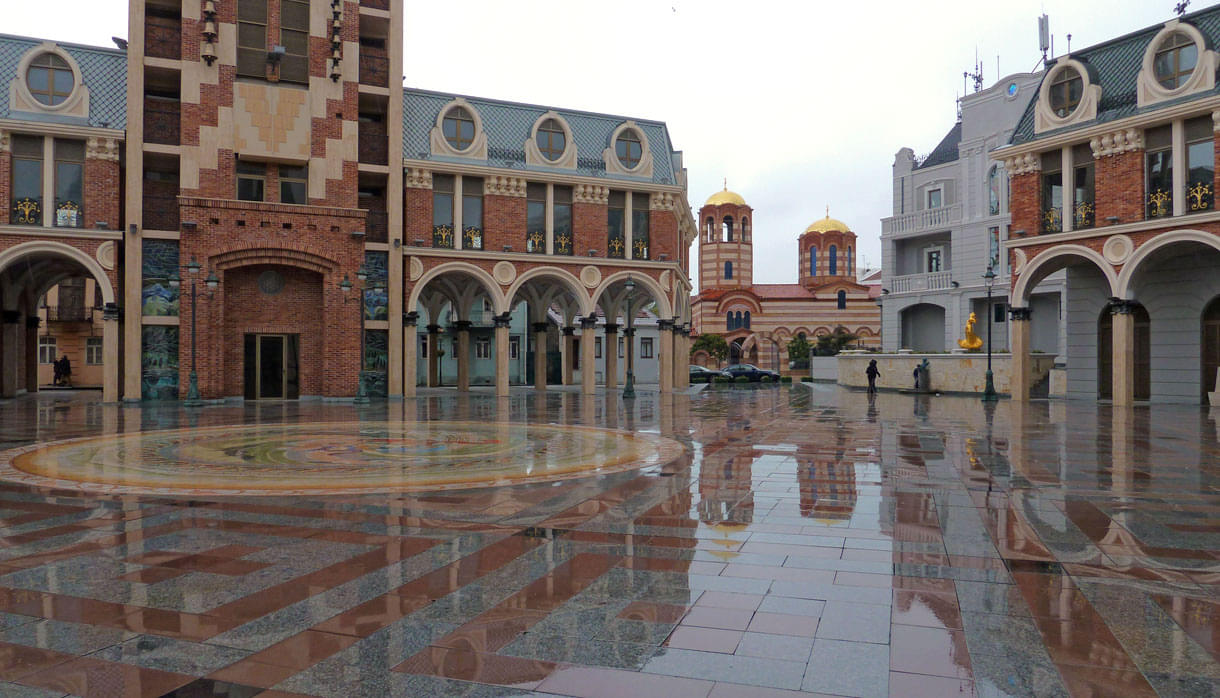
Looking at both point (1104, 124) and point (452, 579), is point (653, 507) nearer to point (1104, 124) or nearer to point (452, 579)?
point (452, 579)

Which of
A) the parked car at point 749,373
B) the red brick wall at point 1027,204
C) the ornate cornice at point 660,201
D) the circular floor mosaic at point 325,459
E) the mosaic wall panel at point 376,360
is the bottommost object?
the circular floor mosaic at point 325,459

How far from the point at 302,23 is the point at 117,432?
58.2 ft

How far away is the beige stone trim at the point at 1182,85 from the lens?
71.9 feet

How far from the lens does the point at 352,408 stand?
22.9m

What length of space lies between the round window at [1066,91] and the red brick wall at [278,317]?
25.5 m

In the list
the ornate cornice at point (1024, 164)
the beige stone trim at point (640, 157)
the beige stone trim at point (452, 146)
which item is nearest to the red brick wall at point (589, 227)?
the beige stone trim at point (640, 157)

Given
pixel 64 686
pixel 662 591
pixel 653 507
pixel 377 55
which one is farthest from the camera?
pixel 377 55

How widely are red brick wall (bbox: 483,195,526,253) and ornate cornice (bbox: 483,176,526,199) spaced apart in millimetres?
157

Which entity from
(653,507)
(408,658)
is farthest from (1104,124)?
(408,658)

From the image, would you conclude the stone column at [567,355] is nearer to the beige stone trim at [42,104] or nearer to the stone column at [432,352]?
the stone column at [432,352]

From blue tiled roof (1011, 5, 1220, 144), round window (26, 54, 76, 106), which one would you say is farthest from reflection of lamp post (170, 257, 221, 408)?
blue tiled roof (1011, 5, 1220, 144)

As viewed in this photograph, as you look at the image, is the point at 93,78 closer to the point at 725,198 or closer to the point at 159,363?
the point at 159,363

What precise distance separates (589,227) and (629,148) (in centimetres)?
410

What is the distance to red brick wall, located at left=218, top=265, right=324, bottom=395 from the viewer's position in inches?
1021
